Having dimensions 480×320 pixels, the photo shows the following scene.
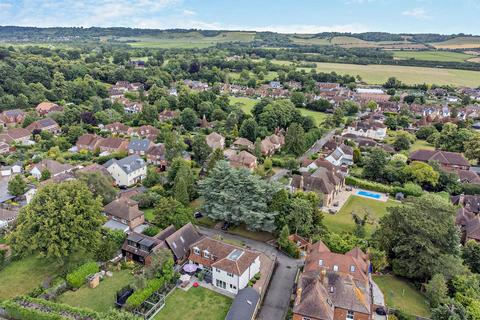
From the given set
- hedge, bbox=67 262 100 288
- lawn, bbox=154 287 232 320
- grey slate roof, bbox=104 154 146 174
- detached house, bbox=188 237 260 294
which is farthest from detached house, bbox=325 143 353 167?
hedge, bbox=67 262 100 288

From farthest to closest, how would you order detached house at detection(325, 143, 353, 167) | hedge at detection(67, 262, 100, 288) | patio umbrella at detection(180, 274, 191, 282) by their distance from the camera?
detached house at detection(325, 143, 353, 167), patio umbrella at detection(180, 274, 191, 282), hedge at detection(67, 262, 100, 288)

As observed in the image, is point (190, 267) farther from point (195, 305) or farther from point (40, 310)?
point (40, 310)

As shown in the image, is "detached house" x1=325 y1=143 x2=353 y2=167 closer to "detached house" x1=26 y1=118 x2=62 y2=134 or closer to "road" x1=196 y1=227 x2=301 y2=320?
"road" x1=196 y1=227 x2=301 y2=320

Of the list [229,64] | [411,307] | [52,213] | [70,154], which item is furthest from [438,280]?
[229,64]

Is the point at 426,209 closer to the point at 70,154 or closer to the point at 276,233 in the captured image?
the point at 276,233

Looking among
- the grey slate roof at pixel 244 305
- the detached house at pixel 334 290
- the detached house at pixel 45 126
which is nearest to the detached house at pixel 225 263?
the grey slate roof at pixel 244 305

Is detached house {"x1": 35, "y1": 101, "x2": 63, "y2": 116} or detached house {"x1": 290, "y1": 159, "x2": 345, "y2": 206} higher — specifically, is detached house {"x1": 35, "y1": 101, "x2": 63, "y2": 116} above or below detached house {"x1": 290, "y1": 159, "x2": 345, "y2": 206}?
above
